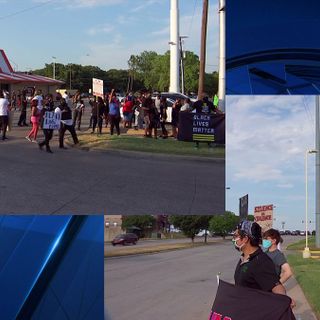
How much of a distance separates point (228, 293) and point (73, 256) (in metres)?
1.52

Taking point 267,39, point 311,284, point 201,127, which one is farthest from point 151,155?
point 311,284

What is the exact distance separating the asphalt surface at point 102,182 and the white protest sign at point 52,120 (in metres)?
0.12

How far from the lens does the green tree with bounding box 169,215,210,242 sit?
17.4 ft

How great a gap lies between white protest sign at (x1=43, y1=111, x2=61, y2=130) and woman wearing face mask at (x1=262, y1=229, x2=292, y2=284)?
1.98 metres

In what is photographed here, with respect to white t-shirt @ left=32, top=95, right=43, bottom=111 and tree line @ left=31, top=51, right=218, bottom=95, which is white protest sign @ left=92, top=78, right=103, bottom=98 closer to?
tree line @ left=31, top=51, right=218, bottom=95

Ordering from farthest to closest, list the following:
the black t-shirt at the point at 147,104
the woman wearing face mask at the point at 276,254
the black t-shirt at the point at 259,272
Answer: the black t-shirt at the point at 147,104 < the woman wearing face mask at the point at 276,254 < the black t-shirt at the point at 259,272

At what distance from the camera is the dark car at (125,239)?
514cm

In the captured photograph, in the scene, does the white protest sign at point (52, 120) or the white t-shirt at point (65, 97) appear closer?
the white protest sign at point (52, 120)

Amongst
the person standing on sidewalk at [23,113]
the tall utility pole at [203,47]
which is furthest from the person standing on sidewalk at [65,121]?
the tall utility pole at [203,47]

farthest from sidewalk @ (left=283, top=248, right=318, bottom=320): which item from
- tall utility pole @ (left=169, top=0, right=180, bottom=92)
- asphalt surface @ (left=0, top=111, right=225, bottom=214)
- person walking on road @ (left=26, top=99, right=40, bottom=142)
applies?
person walking on road @ (left=26, top=99, right=40, bottom=142)

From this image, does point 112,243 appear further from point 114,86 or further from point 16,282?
point 114,86

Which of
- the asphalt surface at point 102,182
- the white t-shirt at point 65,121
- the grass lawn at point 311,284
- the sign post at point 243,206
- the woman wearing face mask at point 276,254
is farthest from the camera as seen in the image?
the grass lawn at point 311,284

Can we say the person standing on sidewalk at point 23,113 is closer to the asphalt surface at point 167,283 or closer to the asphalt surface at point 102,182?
the asphalt surface at point 102,182

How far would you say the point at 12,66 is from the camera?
5.16 metres
